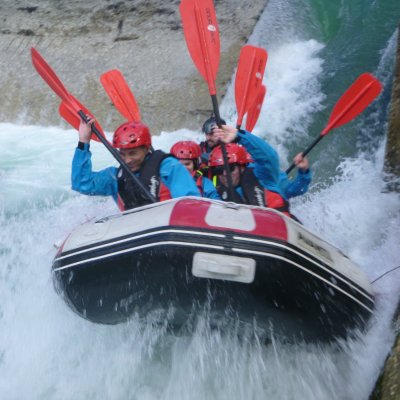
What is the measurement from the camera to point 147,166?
10.1 ft

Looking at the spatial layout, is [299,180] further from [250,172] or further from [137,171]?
[137,171]

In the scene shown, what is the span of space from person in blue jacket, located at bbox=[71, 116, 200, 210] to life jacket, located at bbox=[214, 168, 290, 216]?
14.4 inches

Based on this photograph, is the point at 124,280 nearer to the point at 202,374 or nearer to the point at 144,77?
the point at 202,374

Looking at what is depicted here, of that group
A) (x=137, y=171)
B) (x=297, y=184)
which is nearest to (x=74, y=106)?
(x=137, y=171)

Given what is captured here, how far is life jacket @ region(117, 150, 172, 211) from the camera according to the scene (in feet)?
10.1

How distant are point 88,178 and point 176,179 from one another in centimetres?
57

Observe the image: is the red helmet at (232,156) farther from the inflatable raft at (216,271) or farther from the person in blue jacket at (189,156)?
the inflatable raft at (216,271)

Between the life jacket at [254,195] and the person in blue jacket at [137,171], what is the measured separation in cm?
37

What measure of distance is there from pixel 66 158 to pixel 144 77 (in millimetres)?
1767

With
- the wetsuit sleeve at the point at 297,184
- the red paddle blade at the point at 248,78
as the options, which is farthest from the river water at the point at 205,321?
the red paddle blade at the point at 248,78

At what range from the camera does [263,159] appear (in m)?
3.16

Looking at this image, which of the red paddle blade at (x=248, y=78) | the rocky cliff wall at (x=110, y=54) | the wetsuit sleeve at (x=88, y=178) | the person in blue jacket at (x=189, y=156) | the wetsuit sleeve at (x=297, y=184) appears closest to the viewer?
the wetsuit sleeve at (x=88, y=178)

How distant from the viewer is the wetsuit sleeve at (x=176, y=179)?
3.01 meters

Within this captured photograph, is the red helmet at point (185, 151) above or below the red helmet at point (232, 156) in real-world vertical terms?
below
